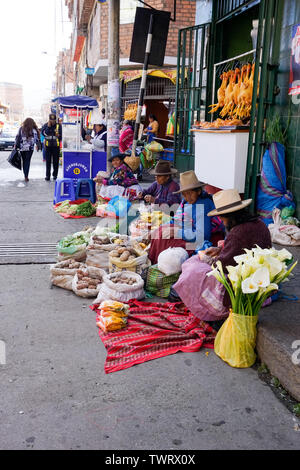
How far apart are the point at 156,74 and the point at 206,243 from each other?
12.3 meters

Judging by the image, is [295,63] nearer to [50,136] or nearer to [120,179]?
[120,179]

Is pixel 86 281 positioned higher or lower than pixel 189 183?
lower

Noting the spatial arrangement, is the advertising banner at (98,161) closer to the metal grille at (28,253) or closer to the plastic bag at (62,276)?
the metal grille at (28,253)

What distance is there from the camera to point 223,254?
3.62m

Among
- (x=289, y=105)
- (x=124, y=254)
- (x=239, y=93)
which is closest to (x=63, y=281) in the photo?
(x=124, y=254)

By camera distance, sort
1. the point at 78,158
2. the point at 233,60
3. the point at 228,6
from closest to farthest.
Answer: the point at 233,60
the point at 228,6
the point at 78,158

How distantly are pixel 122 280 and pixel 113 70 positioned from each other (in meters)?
6.14

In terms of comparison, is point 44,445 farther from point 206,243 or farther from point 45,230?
point 45,230

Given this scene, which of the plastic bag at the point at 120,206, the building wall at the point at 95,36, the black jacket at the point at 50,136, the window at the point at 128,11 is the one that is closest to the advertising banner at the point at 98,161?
the black jacket at the point at 50,136

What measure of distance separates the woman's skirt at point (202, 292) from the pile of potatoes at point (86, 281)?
118cm

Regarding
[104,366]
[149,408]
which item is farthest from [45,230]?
[149,408]

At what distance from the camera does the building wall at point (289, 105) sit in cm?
606

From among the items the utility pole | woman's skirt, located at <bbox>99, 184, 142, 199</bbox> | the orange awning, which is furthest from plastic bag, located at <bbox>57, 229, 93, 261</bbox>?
the orange awning
